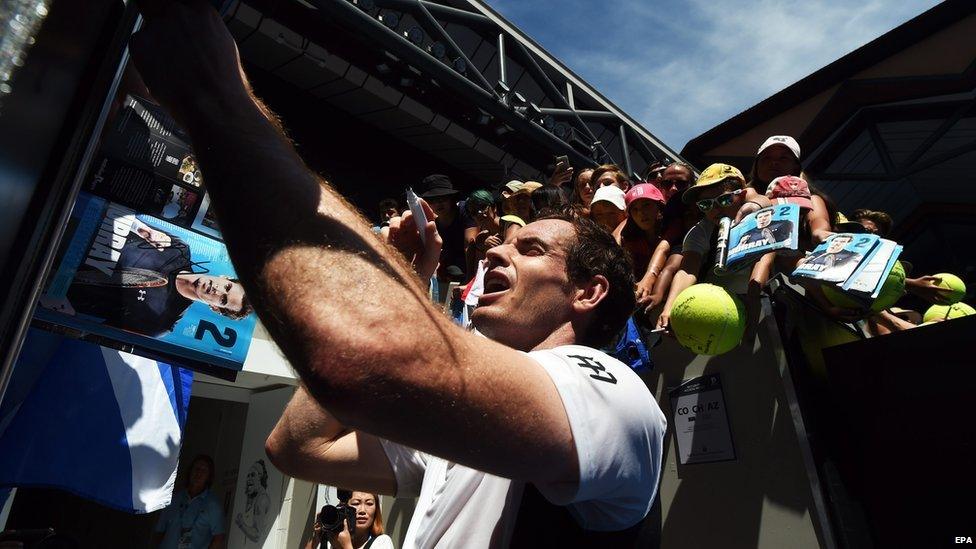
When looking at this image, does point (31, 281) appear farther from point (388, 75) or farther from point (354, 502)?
point (388, 75)

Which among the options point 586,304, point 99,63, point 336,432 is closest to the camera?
point 99,63

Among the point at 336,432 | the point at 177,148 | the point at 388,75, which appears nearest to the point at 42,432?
the point at 177,148

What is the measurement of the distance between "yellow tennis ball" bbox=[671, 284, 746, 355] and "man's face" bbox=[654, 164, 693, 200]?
1746mm

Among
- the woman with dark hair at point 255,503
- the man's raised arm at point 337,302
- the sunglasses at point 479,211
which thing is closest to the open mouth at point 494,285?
the man's raised arm at point 337,302

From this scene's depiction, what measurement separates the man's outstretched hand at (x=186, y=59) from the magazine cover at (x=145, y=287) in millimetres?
2040

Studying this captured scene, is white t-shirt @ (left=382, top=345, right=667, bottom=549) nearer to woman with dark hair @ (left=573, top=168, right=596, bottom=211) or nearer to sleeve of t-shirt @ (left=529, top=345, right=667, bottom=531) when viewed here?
sleeve of t-shirt @ (left=529, top=345, right=667, bottom=531)

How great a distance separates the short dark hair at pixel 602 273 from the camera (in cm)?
161

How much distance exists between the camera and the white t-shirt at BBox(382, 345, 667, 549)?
33.4 inches

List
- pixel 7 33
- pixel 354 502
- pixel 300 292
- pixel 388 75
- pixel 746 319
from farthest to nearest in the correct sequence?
pixel 388 75
pixel 354 502
pixel 746 319
pixel 300 292
pixel 7 33

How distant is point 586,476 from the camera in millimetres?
825

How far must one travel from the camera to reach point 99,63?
2.54 feet

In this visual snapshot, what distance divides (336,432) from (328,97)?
27.8ft

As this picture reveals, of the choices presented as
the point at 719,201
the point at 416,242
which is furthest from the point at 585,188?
the point at 416,242

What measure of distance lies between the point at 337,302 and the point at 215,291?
3.13 meters
